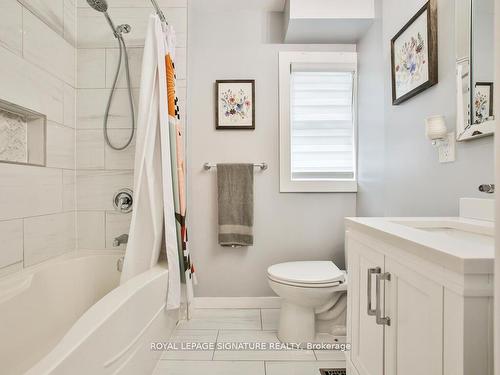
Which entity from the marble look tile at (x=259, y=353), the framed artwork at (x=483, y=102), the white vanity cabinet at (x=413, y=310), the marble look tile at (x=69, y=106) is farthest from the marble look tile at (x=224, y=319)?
the framed artwork at (x=483, y=102)

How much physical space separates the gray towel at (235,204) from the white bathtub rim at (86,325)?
769 mm

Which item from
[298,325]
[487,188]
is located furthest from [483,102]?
[298,325]

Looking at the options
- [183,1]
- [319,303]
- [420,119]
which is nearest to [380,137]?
[420,119]

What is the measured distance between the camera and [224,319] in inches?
76.6

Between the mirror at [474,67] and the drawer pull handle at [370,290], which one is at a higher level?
the mirror at [474,67]

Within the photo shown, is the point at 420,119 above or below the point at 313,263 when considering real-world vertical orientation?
above

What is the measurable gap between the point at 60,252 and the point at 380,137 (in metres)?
2.18

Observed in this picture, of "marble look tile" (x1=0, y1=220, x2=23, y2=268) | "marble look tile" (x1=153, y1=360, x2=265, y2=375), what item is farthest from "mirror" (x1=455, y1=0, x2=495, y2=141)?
"marble look tile" (x1=0, y1=220, x2=23, y2=268)

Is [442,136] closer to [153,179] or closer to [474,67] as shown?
[474,67]

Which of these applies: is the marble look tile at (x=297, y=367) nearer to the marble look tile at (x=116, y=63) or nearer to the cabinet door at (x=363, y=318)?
the cabinet door at (x=363, y=318)

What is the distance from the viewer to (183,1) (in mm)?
1909

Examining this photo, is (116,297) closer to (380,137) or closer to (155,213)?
(155,213)

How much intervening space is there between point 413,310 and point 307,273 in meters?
0.97

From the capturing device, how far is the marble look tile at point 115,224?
1913 mm
